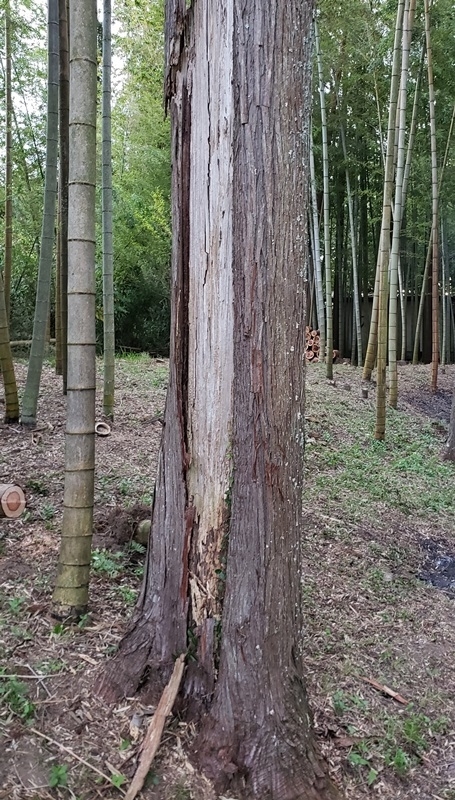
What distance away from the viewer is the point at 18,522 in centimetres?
274

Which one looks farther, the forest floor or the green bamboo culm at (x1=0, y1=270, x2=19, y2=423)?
the green bamboo culm at (x1=0, y1=270, x2=19, y2=423)

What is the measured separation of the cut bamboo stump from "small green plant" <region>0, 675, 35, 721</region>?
955 millimetres

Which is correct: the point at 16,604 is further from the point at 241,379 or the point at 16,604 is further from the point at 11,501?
the point at 241,379

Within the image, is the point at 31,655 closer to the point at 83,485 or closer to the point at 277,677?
the point at 83,485

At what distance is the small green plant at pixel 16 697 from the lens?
163 cm

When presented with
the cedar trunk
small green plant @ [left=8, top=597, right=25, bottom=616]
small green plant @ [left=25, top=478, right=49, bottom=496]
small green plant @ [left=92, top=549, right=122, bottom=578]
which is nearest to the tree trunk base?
the cedar trunk

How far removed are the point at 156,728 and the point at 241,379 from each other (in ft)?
→ 3.13

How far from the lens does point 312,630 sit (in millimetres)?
2447

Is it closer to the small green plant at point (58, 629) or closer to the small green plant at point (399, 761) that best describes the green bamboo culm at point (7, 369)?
the small green plant at point (58, 629)

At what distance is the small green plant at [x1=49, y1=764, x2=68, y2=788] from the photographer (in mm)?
1446

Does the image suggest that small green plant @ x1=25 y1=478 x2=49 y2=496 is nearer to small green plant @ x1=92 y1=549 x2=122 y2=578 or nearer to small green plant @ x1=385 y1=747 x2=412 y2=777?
small green plant @ x1=92 y1=549 x2=122 y2=578

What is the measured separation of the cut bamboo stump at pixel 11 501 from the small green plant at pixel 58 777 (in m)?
1.30

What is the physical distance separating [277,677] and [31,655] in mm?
782

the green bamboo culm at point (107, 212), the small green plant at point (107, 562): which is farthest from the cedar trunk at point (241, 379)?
the green bamboo culm at point (107, 212)
